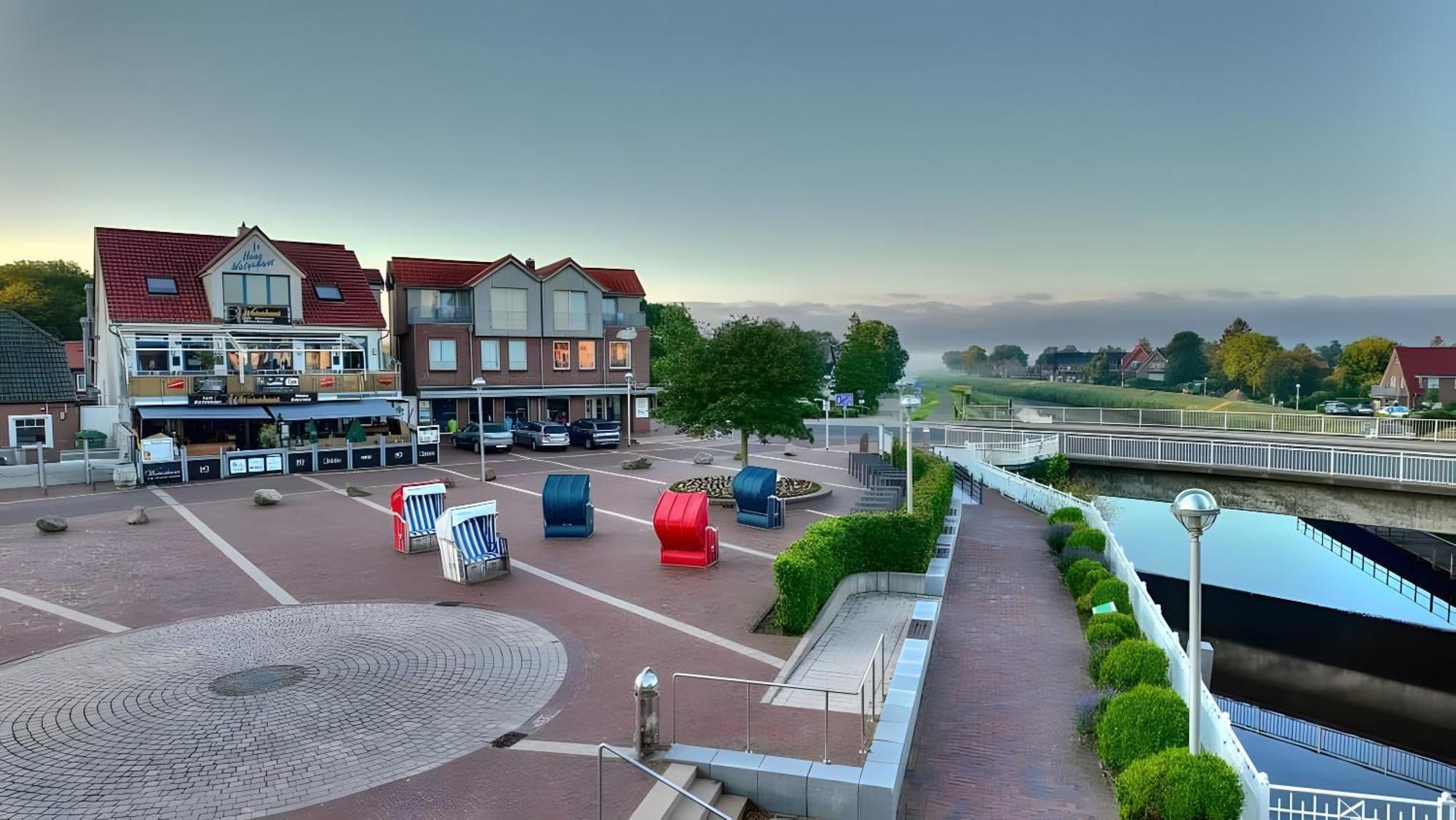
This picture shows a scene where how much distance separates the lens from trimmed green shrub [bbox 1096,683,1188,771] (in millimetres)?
8219

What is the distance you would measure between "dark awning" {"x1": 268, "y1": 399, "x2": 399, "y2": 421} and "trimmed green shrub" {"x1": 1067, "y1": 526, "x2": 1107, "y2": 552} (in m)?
29.0

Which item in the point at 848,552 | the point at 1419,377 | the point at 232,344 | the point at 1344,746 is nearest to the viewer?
the point at 848,552

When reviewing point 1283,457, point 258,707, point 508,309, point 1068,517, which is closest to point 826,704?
point 258,707

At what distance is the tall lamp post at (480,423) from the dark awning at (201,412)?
28.6ft

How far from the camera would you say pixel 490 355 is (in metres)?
42.7

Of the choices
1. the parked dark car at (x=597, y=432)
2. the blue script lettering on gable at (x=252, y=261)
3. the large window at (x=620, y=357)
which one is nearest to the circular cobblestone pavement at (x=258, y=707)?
the parked dark car at (x=597, y=432)

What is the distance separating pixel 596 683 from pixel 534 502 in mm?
14698

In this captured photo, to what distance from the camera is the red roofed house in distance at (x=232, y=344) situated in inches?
1283

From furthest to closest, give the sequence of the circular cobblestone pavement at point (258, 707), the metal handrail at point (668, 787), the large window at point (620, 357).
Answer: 1. the large window at point (620, 357)
2. the circular cobblestone pavement at point (258, 707)
3. the metal handrail at point (668, 787)

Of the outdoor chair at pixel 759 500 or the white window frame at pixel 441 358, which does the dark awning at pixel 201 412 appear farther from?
the outdoor chair at pixel 759 500

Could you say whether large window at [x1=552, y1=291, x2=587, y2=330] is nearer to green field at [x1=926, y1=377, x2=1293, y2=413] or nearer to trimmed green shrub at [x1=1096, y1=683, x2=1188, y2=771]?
green field at [x1=926, y1=377, x2=1293, y2=413]

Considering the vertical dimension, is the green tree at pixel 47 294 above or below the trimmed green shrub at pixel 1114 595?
above

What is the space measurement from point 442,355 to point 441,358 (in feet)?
0.53

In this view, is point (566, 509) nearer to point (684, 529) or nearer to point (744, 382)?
point (684, 529)
